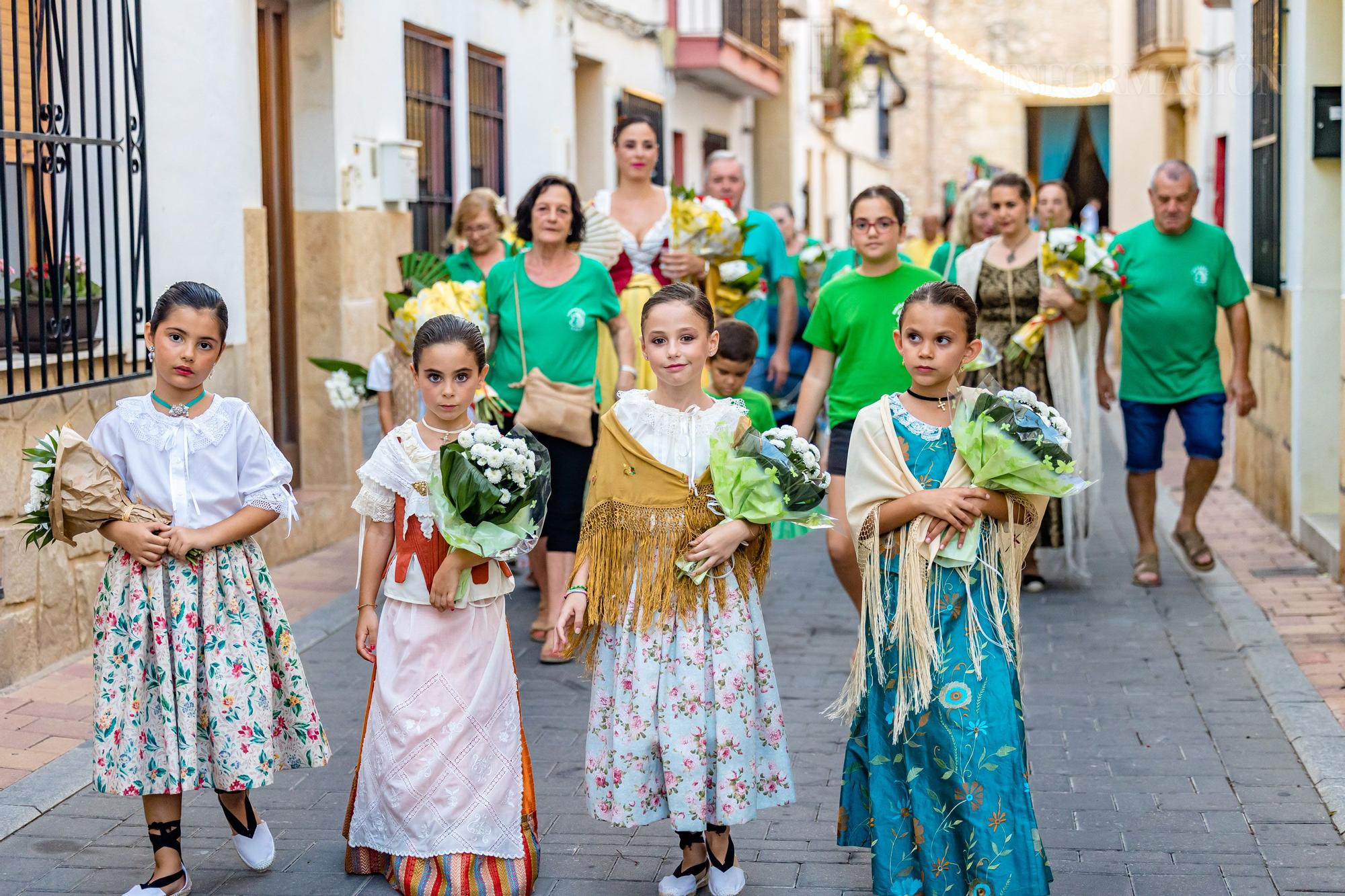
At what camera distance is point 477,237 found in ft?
27.4

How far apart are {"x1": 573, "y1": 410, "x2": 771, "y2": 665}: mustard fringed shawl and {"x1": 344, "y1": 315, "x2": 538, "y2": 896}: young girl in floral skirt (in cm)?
27

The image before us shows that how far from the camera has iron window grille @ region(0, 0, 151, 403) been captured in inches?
263

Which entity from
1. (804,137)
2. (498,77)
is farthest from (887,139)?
(498,77)

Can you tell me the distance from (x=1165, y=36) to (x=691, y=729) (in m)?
24.2

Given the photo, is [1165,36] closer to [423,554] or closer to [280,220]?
[280,220]

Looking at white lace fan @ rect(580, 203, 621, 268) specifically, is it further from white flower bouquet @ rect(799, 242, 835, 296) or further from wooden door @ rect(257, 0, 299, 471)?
white flower bouquet @ rect(799, 242, 835, 296)

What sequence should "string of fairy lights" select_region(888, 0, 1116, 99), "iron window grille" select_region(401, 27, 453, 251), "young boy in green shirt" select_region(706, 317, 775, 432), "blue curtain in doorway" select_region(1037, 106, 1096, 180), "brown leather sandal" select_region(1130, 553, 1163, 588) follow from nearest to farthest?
"young boy in green shirt" select_region(706, 317, 775, 432) < "brown leather sandal" select_region(1130, 553, 1163, 588) < "iron window grille" select_region(401, 27, 453, 251) < "string of fairy lights" select_region(888, 0, 1116, 99) < "blue curtain in doorway" select_region(1037, 106, 1096, 180)

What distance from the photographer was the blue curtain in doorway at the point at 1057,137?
42.0 meters

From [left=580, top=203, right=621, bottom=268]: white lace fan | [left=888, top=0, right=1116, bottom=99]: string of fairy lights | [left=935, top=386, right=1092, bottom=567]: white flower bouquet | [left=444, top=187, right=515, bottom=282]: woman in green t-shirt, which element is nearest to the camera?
[left=935, top=386, right=1092, bottom=567]: white flower bouquet

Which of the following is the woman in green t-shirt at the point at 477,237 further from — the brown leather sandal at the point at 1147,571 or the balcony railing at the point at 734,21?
the balcony railing at the point at 734,21

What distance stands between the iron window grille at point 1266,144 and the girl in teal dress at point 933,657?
6098mm

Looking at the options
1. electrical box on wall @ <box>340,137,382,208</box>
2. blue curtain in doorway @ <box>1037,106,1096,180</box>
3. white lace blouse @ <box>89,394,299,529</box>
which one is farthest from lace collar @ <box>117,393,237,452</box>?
blue curtain in doorway @ <box>1037,106,1096,180</box>

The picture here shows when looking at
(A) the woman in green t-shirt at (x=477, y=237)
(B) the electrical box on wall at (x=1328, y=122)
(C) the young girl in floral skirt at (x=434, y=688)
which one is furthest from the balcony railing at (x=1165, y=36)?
(C) the young girl in floral skirt at (x=434, y=688)

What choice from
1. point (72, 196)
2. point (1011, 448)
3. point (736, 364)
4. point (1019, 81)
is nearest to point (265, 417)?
point (72, 196)
